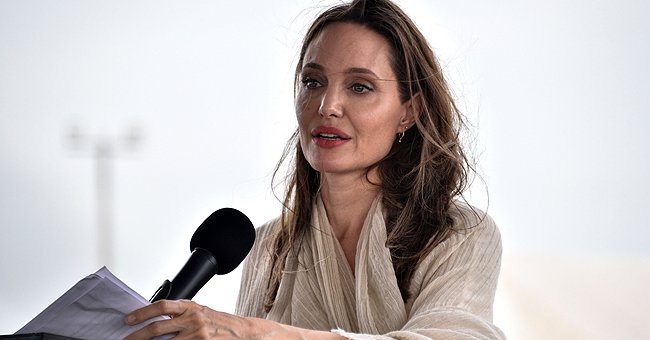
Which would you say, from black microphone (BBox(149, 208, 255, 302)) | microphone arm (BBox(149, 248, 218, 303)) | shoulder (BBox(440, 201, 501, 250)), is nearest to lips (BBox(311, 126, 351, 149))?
shoulder (BBox(440, 201, 501, 250))

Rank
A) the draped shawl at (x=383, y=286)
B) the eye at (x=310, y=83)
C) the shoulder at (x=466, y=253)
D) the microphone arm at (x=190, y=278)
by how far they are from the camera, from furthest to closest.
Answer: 1. the eye at (x=310, y=83)
2. the shoulder at (x=466, y=253)
3. the draped shawl at (x=383, y=286)
4. the microphone arm at (x=190, y=278)

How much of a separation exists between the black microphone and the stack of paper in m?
0.06

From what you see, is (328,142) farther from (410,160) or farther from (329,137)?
(410,160)

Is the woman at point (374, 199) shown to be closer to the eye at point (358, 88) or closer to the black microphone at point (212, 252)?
the eye at point (358, 88)

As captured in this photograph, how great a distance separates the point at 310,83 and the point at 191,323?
0.78m

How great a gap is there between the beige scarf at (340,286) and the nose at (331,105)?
0.75ft

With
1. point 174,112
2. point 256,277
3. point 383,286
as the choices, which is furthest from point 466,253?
point 174,112

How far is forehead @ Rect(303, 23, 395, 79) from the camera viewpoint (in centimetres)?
196

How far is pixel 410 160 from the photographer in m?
2.08

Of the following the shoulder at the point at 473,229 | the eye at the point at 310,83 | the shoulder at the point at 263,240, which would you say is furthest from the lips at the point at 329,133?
the shoulder at the point at 263,240

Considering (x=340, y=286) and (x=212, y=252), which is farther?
(x=340, y=286)

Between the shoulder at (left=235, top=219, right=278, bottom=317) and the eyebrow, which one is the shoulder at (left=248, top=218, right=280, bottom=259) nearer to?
the shoulder at (left=235, top=219, right=278, bottom=317)

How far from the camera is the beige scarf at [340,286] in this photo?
1899 millimetres

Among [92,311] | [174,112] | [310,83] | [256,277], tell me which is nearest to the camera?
[92,311]
